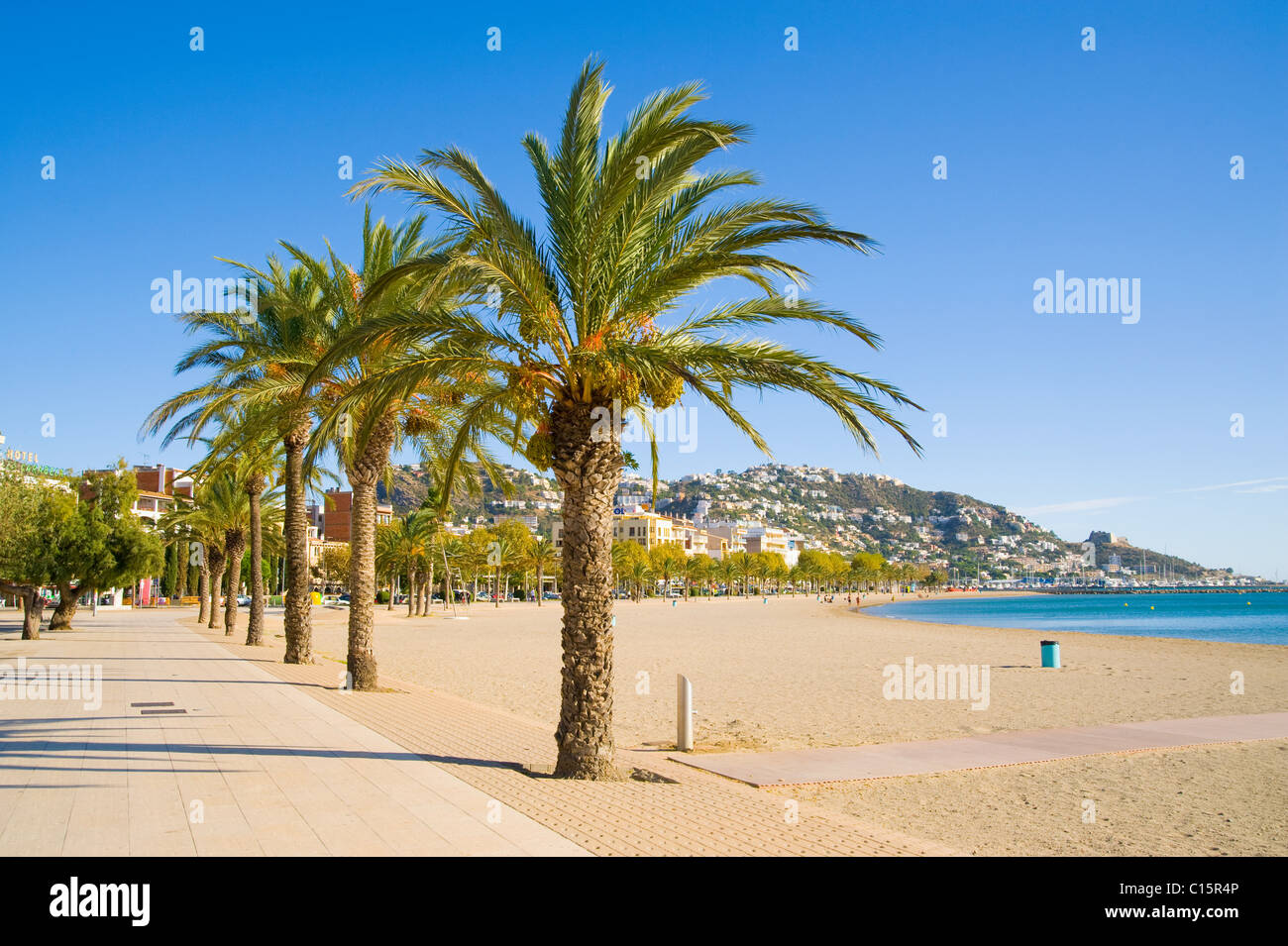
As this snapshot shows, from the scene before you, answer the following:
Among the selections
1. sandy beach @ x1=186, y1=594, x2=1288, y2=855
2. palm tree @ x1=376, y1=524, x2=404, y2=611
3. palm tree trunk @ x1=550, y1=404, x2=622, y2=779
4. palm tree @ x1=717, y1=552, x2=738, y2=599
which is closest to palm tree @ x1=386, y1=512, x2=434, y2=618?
palm tree @ x1=376, y1=524, x2=404, y2=611

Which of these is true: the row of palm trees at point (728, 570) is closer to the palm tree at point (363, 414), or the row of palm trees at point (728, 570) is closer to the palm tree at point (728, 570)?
the palm tree at point (728, 570)

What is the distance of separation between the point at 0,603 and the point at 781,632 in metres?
73.4

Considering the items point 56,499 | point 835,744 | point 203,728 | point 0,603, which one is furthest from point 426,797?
point 0,603

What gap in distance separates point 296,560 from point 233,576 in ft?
51.8

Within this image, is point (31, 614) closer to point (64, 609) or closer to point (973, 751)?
point (64, 609)

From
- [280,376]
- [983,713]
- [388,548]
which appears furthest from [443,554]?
[983,713]

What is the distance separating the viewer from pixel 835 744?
1144 cm

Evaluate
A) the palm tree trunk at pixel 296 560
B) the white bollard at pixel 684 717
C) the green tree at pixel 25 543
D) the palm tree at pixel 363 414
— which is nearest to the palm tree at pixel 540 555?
the green tree at pixel 25 543

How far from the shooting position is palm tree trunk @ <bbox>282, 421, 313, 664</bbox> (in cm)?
2072

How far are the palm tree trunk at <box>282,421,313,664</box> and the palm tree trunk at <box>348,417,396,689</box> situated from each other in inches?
199

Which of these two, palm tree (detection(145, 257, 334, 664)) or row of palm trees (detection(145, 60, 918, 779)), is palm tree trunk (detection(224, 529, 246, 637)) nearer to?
palm tree (detection(145, 257, 334, 664))

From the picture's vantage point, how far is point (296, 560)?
2120cm
